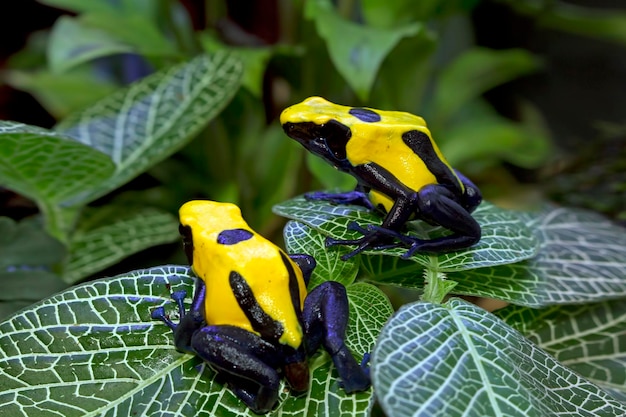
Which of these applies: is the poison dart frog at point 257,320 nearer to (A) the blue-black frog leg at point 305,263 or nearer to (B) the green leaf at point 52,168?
(A) the blue-black frog leg at point 305,263

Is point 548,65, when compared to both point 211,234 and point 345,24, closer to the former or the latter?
point 345,24

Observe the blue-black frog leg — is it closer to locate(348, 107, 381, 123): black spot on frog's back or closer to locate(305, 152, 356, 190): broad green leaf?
locate(348, 107, 381, 123): black spot on frog's back

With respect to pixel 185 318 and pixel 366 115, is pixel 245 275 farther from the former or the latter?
pixel 366 115

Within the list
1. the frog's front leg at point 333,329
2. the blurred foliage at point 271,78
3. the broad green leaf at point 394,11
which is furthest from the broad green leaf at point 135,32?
the frog's front leg at point 333,329

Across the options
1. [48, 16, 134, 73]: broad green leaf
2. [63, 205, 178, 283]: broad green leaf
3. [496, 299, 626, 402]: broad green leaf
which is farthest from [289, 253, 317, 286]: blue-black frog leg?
[48, 16, 134, 73]: broad green leaf

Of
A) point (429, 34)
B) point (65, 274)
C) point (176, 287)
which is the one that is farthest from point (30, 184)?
point (429, 34)

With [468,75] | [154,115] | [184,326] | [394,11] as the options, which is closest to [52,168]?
[154,115]

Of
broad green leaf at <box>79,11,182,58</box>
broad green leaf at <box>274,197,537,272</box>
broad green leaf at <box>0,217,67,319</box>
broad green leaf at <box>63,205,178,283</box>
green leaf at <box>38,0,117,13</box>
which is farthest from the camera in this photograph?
green leaf at <box>38,0,117,13</box>
